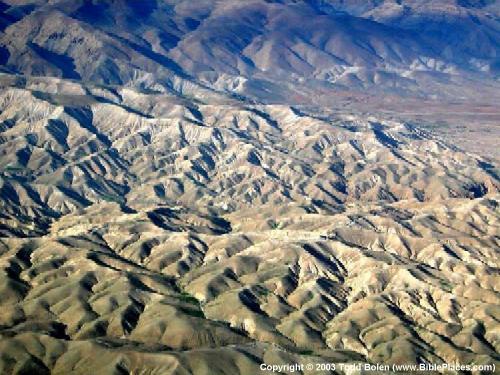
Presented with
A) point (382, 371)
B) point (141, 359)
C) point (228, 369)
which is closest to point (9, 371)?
point (141, 359)

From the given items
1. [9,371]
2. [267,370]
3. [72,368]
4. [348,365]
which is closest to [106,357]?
[72,368]

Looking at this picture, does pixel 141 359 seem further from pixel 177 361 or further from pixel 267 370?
pixel 267 370

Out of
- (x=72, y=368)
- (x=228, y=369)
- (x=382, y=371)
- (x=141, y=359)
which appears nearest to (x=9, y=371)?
(x=72, y=368)

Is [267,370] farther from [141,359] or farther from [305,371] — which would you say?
[141,359]

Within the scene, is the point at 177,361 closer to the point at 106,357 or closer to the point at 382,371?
the point at 106,357

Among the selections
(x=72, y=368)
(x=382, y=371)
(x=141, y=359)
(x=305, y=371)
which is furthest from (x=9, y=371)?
(x=382, y=371)

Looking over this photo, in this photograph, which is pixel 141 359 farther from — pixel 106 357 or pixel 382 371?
pixel 382 371
